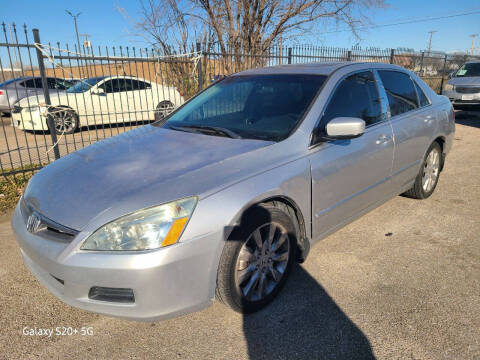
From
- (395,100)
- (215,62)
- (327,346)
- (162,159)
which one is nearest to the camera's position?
(327,346)

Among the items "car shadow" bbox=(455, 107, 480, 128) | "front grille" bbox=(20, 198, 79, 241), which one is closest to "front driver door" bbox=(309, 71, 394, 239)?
"front grille" bbox=(20, 198, 79, 241)

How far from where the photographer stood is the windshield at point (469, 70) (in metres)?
12.6

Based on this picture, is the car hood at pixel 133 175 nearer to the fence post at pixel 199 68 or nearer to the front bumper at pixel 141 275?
the front bumper at pixel 141 275

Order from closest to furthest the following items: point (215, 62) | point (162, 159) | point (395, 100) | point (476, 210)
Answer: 1. point (162, 159)
2. point (395, 100)
3. point (476, 210)
4. point (215, 62)

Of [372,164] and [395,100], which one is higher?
[395,100]

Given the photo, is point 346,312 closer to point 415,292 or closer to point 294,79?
point 415,292

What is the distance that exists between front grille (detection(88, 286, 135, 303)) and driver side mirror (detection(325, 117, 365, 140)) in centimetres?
173

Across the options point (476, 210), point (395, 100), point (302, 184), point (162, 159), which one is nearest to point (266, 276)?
point (302, 184)

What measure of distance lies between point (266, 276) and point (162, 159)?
3.61 feet

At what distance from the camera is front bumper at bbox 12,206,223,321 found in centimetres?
181

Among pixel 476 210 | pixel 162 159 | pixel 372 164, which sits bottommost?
pixel 476 210

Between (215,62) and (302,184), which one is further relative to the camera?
(215,62)

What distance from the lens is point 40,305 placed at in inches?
97.9

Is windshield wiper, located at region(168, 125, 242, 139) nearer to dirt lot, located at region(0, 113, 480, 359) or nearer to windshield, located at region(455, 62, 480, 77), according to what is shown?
dirt lot, located at region(0, 113, 480, 359)
